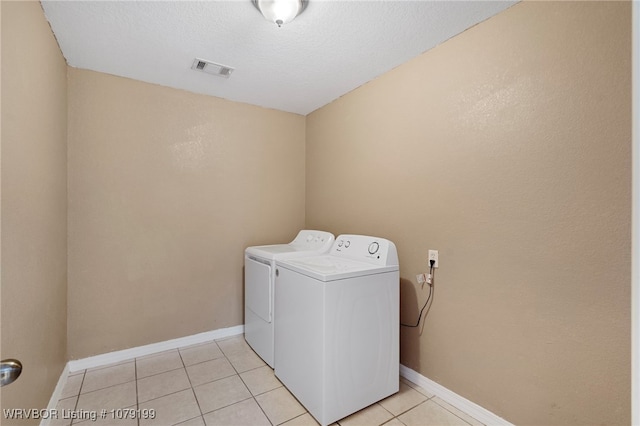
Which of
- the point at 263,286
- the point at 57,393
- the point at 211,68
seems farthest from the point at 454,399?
the point at 211,68

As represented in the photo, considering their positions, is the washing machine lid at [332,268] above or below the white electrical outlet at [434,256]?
below

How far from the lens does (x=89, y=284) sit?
2146 millimetres

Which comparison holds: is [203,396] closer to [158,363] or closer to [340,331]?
[158,363]

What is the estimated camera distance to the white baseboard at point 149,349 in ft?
6.99

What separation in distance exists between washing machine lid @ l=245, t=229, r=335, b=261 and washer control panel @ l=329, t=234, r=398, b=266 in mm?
135

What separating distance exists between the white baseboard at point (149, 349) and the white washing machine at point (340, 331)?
3.10 ft

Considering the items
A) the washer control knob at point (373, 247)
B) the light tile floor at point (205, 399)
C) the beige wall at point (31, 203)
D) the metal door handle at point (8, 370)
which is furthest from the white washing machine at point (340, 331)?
the beige wall at point (31, 203)

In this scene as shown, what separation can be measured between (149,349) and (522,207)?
2894mm

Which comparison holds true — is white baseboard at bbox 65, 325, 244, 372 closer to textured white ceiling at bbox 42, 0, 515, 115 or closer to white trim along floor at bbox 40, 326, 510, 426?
white trim along floor at bbox 40, 326, 510, 426

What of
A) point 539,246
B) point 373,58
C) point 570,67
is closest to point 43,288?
point 373,58

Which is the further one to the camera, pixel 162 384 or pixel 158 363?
pixel 158 363

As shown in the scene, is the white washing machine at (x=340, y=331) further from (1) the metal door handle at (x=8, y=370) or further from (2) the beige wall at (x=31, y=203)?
(2) the beige wall at (x=31, y=203)

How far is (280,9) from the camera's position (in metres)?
1.45

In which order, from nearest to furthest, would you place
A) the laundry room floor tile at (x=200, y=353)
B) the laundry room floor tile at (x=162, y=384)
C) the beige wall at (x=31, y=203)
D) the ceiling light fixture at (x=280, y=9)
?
the beige wall at (x=31, y=203), the ceiling light fixture at (x=280, y=9), the laundry room floor tile at (x=162, y=384), the laundry room floor tile at (x=200, y=353)
